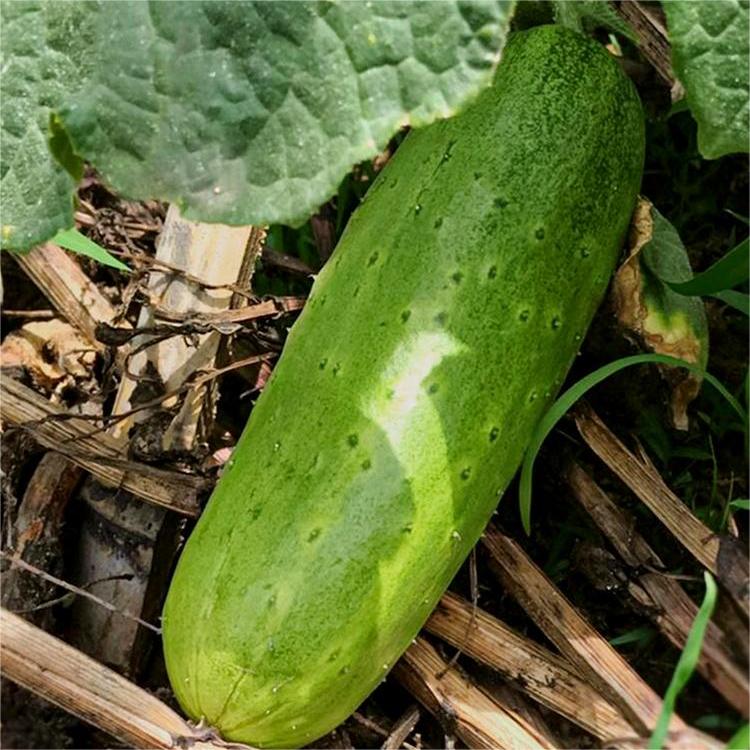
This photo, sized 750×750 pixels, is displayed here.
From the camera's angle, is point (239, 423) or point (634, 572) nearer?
point (634, 572)

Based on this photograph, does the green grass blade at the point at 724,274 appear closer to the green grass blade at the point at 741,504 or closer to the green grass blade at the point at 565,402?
the green grass blade at the point at 565,402

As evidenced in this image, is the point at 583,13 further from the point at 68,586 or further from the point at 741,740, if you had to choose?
the point at 68,586

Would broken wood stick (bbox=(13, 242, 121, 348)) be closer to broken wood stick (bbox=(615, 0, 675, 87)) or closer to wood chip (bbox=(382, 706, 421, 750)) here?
wood chip (bbox=(382, 706, 421, 750))

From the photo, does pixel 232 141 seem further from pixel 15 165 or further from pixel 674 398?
pixel 674 398

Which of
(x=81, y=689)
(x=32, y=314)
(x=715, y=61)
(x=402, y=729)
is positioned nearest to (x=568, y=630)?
(x=402, y=729)

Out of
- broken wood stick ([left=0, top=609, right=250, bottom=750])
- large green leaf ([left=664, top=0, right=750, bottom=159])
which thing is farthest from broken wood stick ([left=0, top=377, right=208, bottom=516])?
large green leaf ([left=664, top=0, right=750, bottom=159])

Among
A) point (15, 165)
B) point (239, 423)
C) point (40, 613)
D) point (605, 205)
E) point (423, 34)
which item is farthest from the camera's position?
point (239, 423)

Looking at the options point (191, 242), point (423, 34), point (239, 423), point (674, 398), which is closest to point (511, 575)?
point (674, 398)
